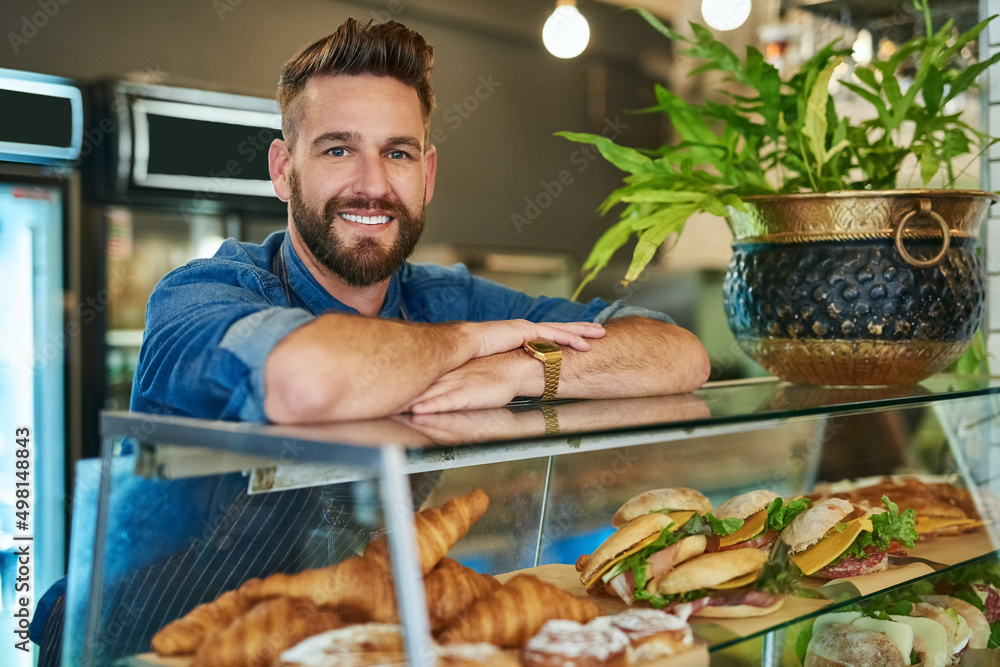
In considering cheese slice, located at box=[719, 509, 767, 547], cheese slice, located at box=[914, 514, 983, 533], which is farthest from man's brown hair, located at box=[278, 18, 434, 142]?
cheese slice, located at box=[914, 514, 983, 533]

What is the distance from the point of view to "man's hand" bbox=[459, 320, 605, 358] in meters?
1.30

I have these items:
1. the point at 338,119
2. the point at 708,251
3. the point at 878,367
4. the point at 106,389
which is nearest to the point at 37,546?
the point at 106,389

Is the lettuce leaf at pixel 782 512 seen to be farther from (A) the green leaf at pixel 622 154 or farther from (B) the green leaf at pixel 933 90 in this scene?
(B) the green leaf at pixel 933 90

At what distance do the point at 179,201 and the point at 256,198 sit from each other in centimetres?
32

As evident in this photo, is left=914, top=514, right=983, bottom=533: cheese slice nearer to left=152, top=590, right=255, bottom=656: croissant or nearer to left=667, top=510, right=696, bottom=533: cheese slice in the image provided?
left=667, top=510, right=696, bottom=533: cheese slice

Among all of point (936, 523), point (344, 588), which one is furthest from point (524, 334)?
point (936, 523)

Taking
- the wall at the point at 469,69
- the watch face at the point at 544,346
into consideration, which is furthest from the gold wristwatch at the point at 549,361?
the wall at the point at 469,69

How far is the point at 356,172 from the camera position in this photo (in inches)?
67.7

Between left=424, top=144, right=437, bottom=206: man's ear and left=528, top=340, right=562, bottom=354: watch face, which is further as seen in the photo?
left=424, top=144, right=437, bottom=206: man's ear

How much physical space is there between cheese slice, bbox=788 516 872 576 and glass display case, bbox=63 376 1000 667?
0.04 meters

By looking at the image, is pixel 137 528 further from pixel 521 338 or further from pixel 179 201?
pixel 179 201

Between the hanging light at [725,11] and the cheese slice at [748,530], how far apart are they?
3.04 m

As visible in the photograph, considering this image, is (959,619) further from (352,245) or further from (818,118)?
(352,245)

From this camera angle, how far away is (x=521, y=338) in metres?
1.36
